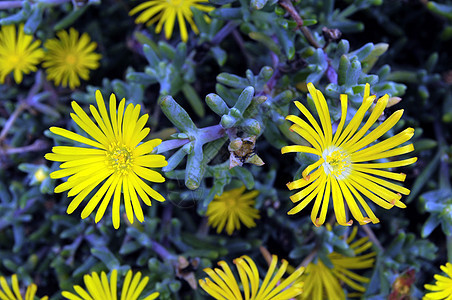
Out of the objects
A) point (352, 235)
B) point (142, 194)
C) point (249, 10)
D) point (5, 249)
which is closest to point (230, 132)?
point (142, 194)

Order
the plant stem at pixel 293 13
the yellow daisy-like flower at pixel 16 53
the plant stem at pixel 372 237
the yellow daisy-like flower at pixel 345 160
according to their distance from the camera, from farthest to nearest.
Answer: the yellow daisy-like flower at pixel 16 53 → the plant stem at pixel 372 237 → the plant stem at pixel 293 13 → the yellow daisy-like flower at pixel 345 160

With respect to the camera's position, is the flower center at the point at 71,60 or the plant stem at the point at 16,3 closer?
the plant stem at the point at 16,3

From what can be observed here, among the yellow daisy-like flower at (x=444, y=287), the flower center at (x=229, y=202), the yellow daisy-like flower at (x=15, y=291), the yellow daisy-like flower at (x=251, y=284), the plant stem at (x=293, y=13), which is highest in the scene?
the plant stem at (x=293, y=13)

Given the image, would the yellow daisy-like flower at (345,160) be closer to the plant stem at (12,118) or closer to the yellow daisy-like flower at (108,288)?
the yellow daisy-like flower at (108,288)

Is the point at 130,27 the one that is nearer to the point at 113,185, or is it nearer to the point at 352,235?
the point at 113,185

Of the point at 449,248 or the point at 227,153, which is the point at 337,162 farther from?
the point at 449,248

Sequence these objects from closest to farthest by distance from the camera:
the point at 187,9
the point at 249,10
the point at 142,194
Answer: the point at 142,194 → the point at 249,10 → the point at 187,9

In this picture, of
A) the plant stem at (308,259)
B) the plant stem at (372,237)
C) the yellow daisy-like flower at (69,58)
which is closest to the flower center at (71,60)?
the yellow daisy-like flower at (69,58)

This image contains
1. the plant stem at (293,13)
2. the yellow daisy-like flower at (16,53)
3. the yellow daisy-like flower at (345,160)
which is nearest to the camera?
the yellow daisy-like flower at (345,160)

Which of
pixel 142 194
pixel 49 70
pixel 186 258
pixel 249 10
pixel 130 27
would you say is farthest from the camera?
pixel 130 27
